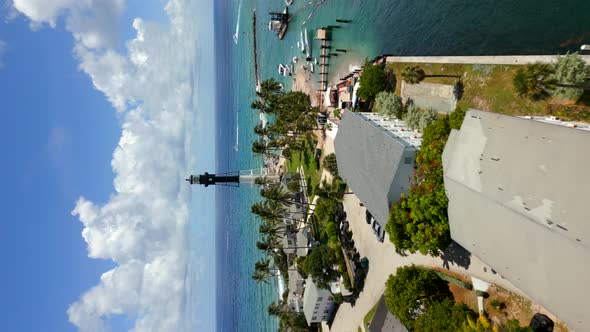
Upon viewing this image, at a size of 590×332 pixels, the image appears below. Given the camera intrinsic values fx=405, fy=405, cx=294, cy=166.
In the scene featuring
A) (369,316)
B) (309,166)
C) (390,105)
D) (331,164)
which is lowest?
(369,316)

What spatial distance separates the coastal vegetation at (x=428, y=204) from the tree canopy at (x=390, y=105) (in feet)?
39.5

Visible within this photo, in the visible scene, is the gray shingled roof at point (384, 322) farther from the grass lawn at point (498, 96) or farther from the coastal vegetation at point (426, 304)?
the grass lawn at point (498, 96)

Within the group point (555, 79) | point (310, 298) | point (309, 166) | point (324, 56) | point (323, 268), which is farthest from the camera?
point (309, 166)

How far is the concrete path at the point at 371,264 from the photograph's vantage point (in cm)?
3990

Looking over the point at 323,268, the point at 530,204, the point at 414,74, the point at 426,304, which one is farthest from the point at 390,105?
the point at 530,204

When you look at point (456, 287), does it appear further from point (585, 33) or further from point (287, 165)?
point (287, 165)

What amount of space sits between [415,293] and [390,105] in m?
22.6

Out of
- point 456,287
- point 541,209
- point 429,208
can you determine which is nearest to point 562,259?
point 541,209

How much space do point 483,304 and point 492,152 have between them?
14505 millimetres

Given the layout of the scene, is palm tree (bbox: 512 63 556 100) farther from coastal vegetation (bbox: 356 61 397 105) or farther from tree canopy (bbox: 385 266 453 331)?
coastal vegetation (bbox: 356 61 397 105)

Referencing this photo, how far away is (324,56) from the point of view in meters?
78.1

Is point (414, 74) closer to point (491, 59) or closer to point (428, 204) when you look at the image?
point (491, 59)

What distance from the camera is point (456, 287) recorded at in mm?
37406

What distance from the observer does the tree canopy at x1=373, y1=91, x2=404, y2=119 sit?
49438 millimetres
